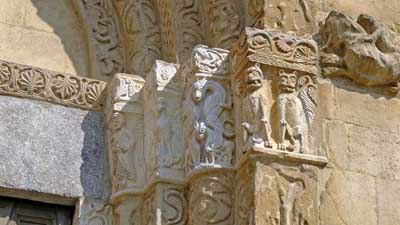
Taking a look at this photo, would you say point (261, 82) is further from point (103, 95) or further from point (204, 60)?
point (103, 95)

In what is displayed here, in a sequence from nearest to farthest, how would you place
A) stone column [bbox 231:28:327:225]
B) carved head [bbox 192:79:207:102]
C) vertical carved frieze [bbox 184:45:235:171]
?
1. stone column [bbox 231:28:327:225]
2. vertical carved frieze [bbox 184:45:235:171]
3. carved head [bbox 192:79:207:102]

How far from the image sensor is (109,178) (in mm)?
5496

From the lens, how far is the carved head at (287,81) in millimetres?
4980

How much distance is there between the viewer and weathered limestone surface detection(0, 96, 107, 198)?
536 centimetres

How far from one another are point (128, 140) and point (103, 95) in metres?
0.35

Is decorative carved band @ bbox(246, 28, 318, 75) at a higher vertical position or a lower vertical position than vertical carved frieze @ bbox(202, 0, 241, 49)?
lower

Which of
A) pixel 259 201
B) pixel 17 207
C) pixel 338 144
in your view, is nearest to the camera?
pixel 259 201

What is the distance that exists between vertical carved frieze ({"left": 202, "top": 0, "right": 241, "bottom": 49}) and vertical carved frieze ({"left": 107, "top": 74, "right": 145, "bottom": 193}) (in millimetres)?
404

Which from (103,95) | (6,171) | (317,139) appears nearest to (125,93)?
(103,95)

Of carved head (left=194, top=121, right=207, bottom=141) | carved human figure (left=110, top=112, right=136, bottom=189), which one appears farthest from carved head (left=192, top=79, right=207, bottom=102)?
carved human figure (left=110, top=112, right=136, bottom=189)

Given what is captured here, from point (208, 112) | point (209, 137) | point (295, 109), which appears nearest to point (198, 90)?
point (208, 112)

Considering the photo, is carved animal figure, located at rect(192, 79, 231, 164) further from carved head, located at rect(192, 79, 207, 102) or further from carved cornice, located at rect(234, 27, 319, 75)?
carved cornice, located at rect(234, 27, 319, 75)

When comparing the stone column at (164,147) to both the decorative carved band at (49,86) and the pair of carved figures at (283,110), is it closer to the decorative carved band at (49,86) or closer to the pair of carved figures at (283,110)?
the decorative carved band at (49,86)

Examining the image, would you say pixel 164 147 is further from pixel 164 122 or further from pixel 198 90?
pixel 198 90
